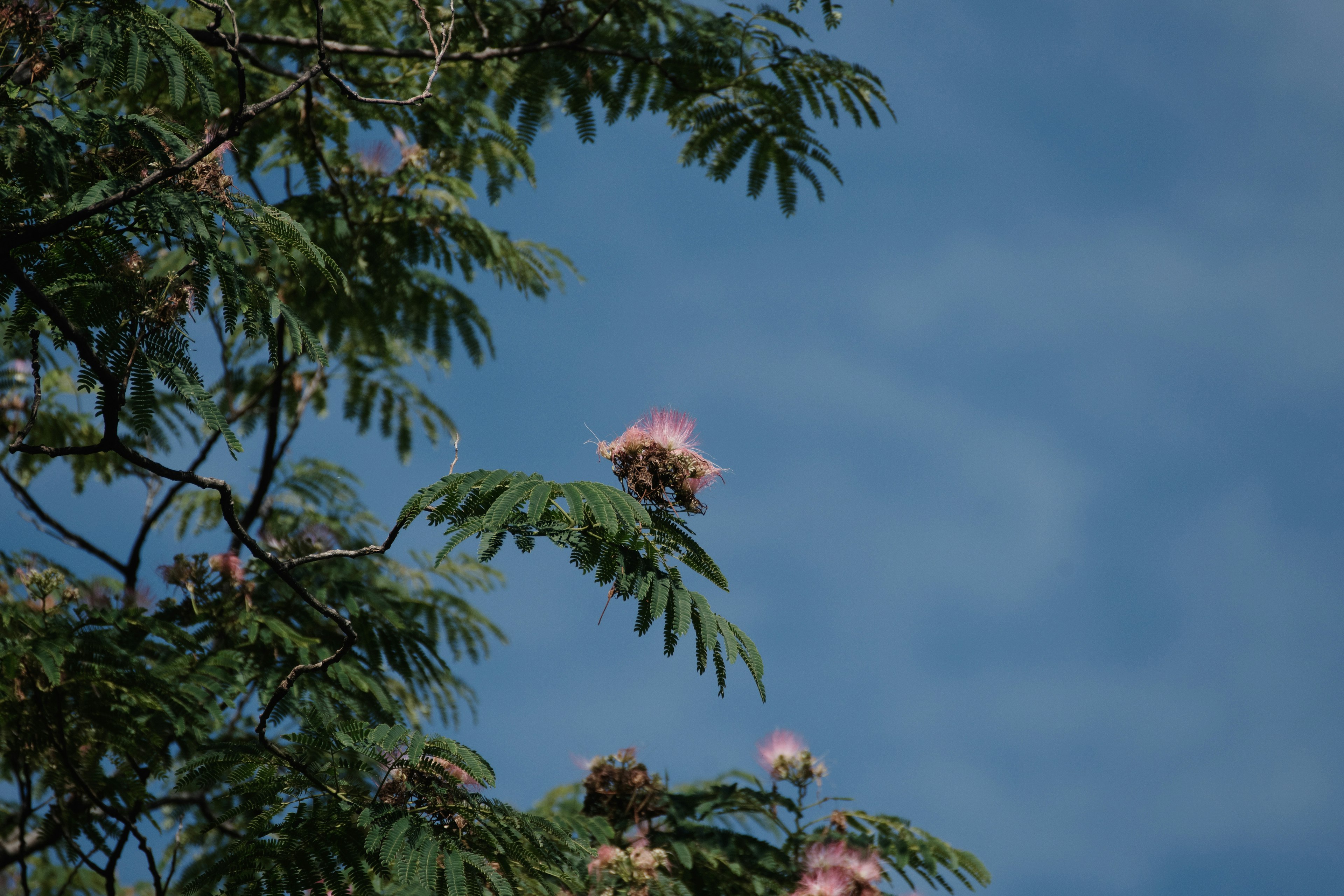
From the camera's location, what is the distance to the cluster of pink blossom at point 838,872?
16.6 feet

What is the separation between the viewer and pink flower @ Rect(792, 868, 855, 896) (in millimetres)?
5023


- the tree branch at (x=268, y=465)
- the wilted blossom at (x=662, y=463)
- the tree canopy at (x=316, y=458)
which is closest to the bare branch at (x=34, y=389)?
the tree canopy at (x=316, y=458)

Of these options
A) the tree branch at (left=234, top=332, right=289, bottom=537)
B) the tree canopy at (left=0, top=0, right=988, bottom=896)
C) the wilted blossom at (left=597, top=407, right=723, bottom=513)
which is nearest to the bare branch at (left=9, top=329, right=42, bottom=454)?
the tree canopy at (left=0, top=0, right=988, bottom=896)

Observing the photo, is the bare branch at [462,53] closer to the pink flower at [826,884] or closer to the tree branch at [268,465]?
the tree branch at [268,465]

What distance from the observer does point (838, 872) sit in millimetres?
5168

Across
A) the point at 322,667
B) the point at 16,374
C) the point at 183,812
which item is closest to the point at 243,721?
the point at 183,812

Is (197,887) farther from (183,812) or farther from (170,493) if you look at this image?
(170,493)

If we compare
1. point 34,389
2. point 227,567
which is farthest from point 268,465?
point 34,389

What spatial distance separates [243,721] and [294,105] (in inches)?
155

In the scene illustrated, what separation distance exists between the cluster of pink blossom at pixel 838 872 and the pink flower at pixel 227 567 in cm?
323

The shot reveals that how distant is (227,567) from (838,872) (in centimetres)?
A: 345

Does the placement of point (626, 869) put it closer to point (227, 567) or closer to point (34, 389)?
point (227, 567)

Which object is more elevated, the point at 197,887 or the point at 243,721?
the point at 243,721

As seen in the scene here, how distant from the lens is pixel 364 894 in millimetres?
3506
